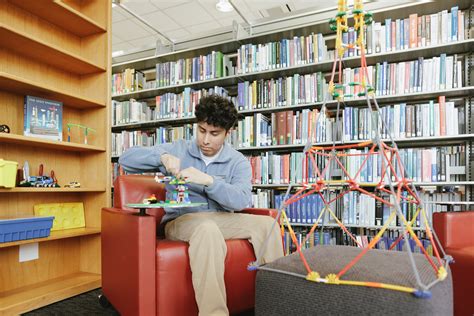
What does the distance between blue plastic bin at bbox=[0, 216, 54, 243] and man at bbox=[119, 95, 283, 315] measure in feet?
2.47

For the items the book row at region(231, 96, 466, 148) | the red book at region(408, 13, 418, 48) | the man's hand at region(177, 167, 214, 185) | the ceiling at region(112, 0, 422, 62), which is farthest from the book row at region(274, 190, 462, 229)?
the ceiling at region(112, 0, 422, 62)

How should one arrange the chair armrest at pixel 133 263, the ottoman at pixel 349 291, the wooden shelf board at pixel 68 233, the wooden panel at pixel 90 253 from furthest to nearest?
the wooden panel at pixel 90 253, the wooden shelf board at pixel 68 233, the chair armrest at pixel 133 263, the ottoman at pixel 349 291

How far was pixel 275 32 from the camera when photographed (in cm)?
300

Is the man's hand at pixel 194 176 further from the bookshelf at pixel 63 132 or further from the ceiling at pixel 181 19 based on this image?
the ceiling at pixel 181 19

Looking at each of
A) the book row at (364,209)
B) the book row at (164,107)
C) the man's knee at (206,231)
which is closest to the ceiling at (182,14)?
the book row at (164,107)

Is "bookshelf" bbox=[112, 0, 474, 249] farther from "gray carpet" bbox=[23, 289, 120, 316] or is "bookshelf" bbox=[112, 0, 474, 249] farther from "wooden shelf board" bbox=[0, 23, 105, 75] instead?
"gray carpet" bbox=[23, 289, 120, 316]

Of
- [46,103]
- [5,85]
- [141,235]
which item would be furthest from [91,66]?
[141,235]

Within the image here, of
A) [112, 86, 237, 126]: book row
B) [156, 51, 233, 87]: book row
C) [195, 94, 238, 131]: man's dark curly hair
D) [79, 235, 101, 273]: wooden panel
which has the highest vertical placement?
[156, 51, 233, 87]: book row

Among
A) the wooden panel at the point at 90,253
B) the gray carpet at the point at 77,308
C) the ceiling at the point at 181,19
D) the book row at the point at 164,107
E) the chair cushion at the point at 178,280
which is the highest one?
the ceiling at the point at 181,19

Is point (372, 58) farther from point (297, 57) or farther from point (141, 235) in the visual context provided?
point (141, 235)

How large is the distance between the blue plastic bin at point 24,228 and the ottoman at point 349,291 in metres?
1.57

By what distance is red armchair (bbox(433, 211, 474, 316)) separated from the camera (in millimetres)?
1456

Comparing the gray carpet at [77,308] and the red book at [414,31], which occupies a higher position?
the red book at [414,31]

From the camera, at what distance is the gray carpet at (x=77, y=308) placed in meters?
1.82
